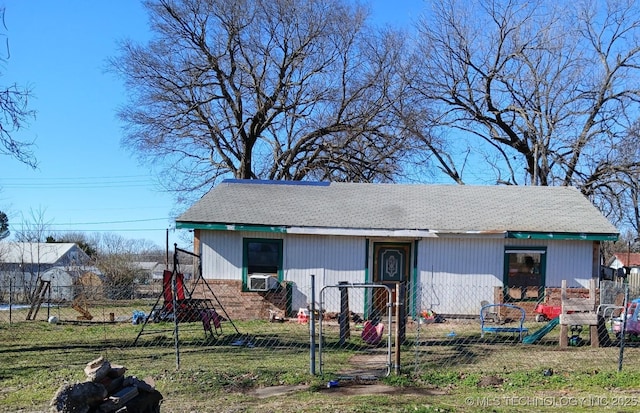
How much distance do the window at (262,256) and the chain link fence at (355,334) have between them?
2.17ft

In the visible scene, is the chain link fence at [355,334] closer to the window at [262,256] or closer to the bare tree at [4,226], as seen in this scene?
the window at [262,256]

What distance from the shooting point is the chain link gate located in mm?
8513

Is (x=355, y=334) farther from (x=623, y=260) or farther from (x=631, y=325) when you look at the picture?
(x=623, y=260)

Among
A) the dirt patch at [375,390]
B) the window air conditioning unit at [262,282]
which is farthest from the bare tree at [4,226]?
the dirt patch at [375,390]

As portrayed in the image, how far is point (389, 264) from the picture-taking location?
1673cm

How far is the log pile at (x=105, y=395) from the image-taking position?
5.27 metres

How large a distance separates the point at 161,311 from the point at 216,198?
5.89 meters

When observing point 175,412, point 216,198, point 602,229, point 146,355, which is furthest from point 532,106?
point 175,412

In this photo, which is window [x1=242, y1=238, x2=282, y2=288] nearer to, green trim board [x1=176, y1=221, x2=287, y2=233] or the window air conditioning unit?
the window air conditioning unit

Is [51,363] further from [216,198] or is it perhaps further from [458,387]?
[216,198]

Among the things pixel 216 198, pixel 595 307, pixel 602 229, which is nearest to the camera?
pixel 595 307

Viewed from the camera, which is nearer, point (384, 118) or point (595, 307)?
point (595, 307)

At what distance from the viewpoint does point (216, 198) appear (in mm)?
18219

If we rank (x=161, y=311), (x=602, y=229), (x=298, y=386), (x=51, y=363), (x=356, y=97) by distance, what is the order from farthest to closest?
(x=356, y=97)
(x=602, y=229)
(x=161, y=311)
(x=51, y=363)
(x=298, y=386)
